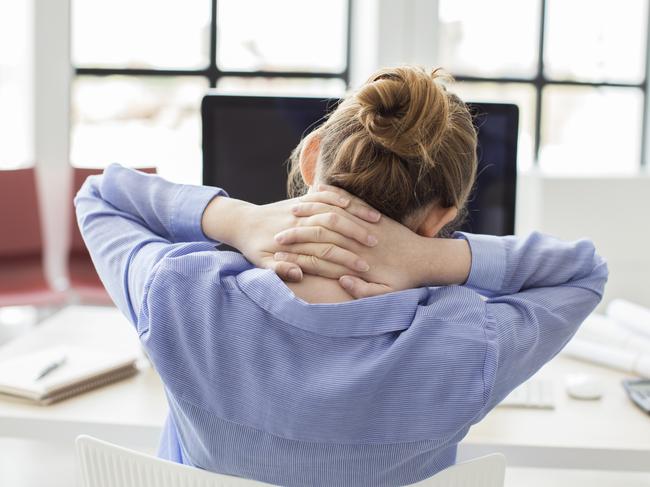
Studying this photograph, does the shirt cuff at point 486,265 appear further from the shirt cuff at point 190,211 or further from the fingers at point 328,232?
the shirt cuff at point 190,211

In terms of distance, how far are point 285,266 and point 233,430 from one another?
196 mm

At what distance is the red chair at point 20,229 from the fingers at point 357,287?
288cm

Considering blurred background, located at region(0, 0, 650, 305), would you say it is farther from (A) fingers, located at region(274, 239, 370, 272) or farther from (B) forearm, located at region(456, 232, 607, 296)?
(A) fingers, located at region(274, 239, 370, 272)

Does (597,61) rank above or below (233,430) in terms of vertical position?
above

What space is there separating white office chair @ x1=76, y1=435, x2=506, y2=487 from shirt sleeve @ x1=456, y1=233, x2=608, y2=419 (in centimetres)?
7

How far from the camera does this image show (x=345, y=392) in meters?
0.94

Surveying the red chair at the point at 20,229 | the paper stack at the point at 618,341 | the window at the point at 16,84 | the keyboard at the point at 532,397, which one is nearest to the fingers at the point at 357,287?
the keyboard at the point at 532,397

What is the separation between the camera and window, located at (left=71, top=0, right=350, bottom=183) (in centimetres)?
439

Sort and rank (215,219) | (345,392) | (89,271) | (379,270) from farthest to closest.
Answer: (89,271)
(215,219)
(379,270)
(345,392)

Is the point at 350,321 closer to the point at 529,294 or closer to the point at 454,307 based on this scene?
the point at 454,307

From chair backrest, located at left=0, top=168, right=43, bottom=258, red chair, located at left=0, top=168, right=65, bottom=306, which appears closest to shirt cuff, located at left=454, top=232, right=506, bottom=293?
red chair, located at left=0, top=168, right=65, bottom=306

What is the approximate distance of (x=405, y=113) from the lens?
0.99 metres

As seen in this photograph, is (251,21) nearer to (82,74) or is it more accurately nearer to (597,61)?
(82,74)

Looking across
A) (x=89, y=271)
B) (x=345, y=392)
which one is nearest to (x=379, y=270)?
(x=345, y=392)
